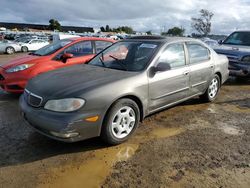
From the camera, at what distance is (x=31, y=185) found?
9.63 ft

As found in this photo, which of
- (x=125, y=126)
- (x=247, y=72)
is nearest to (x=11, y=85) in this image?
(x=125, y=126)

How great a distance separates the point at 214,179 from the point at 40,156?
228 centimetres

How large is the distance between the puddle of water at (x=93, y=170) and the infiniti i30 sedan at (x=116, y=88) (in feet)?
0.69

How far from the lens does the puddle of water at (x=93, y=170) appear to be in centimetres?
299

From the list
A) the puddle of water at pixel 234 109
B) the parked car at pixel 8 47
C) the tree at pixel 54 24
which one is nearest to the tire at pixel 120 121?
the puddle of water at pixel 234 109

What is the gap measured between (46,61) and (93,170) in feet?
12.9

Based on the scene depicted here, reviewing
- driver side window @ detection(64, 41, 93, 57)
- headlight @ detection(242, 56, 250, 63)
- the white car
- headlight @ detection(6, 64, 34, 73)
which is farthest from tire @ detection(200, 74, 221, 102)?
the white car

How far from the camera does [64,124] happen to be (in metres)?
3.29

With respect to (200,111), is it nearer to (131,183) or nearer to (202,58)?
(202,58)

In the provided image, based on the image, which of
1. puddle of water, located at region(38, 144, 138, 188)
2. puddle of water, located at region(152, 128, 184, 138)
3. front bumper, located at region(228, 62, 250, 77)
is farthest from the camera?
front bumper, located at region(228, 62, 250, 77)

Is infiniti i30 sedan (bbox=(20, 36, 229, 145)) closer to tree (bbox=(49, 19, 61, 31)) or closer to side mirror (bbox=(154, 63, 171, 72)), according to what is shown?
side mirror (bbox=(154, 63, 171, 72))

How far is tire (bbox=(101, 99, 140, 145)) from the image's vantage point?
3.66 metres

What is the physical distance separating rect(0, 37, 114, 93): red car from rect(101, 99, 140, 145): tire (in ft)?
9.39

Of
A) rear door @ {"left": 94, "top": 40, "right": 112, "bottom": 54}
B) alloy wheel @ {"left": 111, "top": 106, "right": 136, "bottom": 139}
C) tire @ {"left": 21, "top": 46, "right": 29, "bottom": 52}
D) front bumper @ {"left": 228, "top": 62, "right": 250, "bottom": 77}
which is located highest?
rear door @ {"left": 94, "top": 40, "right": 112, "bottom": 54}
